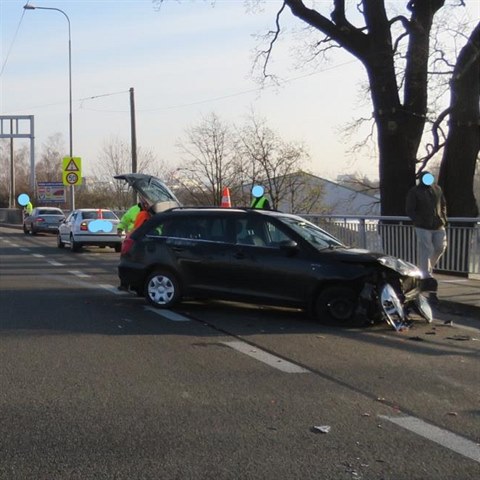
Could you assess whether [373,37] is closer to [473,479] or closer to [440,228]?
[440,228]

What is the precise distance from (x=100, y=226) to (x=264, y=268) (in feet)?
44.7

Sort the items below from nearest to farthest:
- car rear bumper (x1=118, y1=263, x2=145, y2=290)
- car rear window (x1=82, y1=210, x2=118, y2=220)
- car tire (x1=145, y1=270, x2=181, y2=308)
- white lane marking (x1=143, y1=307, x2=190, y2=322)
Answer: white lane marking (x1=143, y1=307, x2=190, y2=322) < car tire (x1=145, y1=270, x2=181, y2=308) < car rear bumper (x1=118, y1=263, x2=145, y2=290) < car rear window (x1=82, y1=210, x2=118, y2=220)

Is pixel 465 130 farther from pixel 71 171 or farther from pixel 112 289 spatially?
pixel 71 171

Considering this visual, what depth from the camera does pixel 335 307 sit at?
900 cm

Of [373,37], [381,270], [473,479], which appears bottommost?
[473,479]

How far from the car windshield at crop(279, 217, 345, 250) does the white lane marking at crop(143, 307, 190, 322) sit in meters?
1.97

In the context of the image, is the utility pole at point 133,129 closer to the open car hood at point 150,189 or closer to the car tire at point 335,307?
the open car hood at point 150,189

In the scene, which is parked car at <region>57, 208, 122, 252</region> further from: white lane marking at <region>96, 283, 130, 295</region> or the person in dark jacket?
the person in dark jacket

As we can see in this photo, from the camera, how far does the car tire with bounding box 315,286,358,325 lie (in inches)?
352

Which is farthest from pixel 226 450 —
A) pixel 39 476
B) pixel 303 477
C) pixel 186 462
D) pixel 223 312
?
pixel 223 312

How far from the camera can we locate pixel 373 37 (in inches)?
672

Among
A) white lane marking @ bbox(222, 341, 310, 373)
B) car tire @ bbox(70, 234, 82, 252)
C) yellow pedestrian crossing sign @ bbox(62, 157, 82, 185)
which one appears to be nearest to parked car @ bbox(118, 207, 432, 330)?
white lane marking @ bbox(222, 341, 310, 373)

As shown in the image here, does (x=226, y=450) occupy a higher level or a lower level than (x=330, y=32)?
lower

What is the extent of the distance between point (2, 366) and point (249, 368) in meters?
2.41
